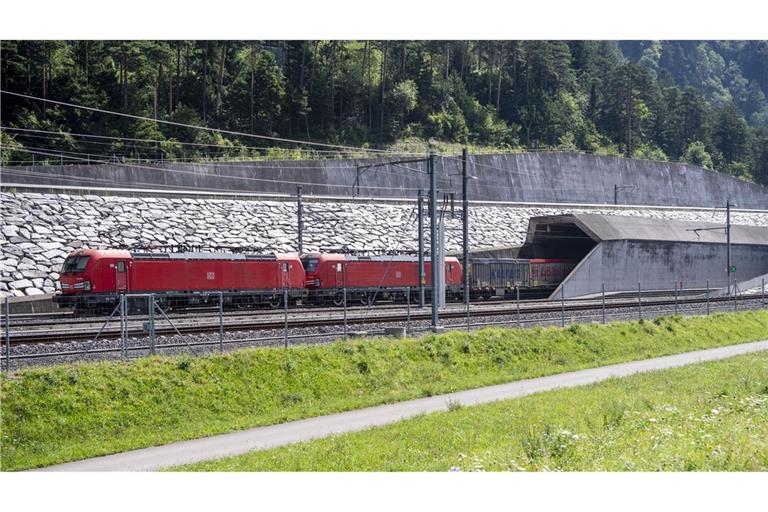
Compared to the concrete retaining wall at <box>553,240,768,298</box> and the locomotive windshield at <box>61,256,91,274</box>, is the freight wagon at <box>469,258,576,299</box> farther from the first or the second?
the locomotive windshield at <box>61,256,91,274</box>

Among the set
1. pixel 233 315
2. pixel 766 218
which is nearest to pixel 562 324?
pixel 233 315

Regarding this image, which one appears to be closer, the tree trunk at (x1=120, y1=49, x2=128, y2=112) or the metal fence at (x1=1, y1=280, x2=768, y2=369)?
the metal fence at (x1=1, y1=280, x2=768, y2=369)

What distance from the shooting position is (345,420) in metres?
18.2

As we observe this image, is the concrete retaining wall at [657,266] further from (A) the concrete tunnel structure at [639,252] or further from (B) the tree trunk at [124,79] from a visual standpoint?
(B) the tree trunk at [124,79]

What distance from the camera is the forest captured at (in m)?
55.3

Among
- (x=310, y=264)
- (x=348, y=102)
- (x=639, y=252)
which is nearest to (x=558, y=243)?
(x=639, y=252)

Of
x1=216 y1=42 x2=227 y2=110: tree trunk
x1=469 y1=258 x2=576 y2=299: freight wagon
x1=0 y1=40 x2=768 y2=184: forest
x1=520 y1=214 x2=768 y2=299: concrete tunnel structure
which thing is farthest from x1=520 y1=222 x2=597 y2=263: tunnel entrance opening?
x1=216 y1=42 x2=227 y2=110: tree trunk

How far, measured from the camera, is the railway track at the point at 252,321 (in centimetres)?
2266

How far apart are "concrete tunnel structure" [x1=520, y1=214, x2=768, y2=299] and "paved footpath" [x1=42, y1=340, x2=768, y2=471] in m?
25.9

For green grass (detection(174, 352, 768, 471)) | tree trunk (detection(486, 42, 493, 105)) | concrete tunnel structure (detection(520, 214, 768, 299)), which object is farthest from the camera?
tree trunk (detection(486, 42, 493, 105))

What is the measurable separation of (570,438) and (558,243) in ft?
151

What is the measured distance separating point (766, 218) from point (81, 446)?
3288 inches

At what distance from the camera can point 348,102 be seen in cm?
7950

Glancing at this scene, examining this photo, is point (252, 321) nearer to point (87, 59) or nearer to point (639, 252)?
point (639, 252)
